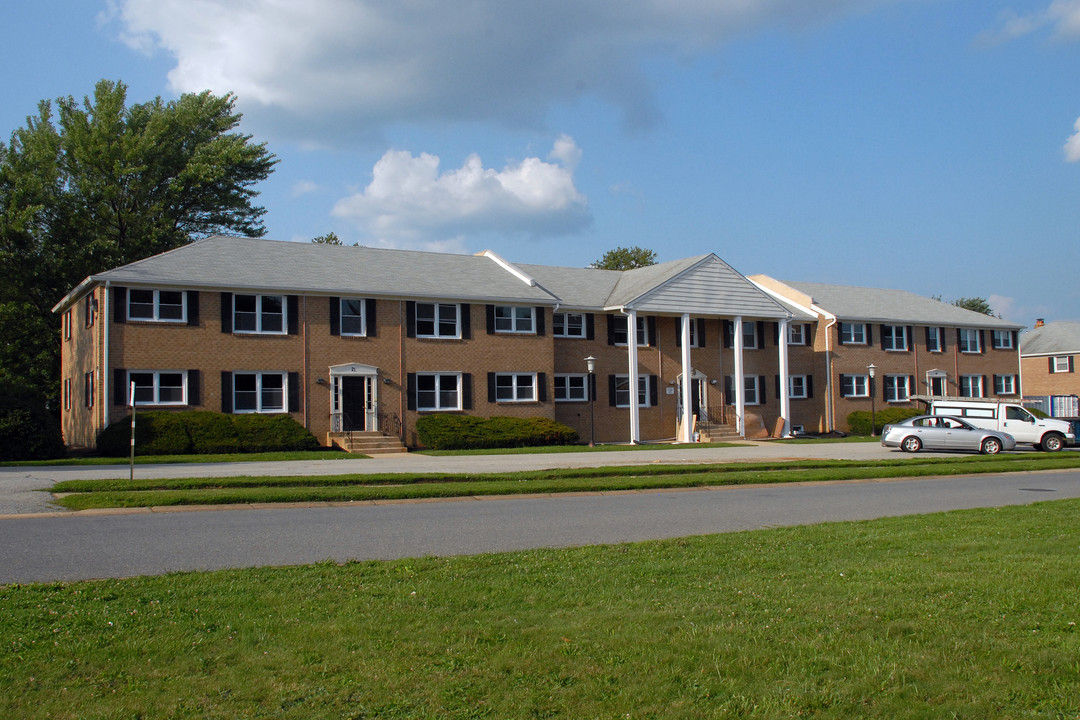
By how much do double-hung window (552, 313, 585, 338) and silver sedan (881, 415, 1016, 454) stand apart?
520 inches

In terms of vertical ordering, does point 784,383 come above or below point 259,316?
below

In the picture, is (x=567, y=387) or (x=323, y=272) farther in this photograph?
(x=567, y=387)

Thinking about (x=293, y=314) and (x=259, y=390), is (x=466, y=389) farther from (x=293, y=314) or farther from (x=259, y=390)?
(x=259, y=390)

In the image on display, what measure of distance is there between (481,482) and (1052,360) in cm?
5427

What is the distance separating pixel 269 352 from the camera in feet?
102

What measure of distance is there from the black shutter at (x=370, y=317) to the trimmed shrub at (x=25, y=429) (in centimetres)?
1063

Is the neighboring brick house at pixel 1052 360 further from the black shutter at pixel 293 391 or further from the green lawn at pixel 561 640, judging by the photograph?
the green lawn at pixel 561 640

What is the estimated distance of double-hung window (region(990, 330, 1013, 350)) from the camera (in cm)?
5209

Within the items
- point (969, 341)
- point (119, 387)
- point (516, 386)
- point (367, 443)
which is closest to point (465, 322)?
point (516, 386)

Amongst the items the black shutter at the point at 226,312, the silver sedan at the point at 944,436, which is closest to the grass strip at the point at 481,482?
the silver sedan at the point at 944,436

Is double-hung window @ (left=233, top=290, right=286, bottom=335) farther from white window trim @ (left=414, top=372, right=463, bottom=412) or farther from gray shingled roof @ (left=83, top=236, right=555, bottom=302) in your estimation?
white window trim @ (left=414, top=372, right=463, bottom=412)

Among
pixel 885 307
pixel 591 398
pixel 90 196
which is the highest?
pixel 90 196

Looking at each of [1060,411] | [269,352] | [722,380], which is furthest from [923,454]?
[1060,411]

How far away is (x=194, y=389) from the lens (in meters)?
29.7
